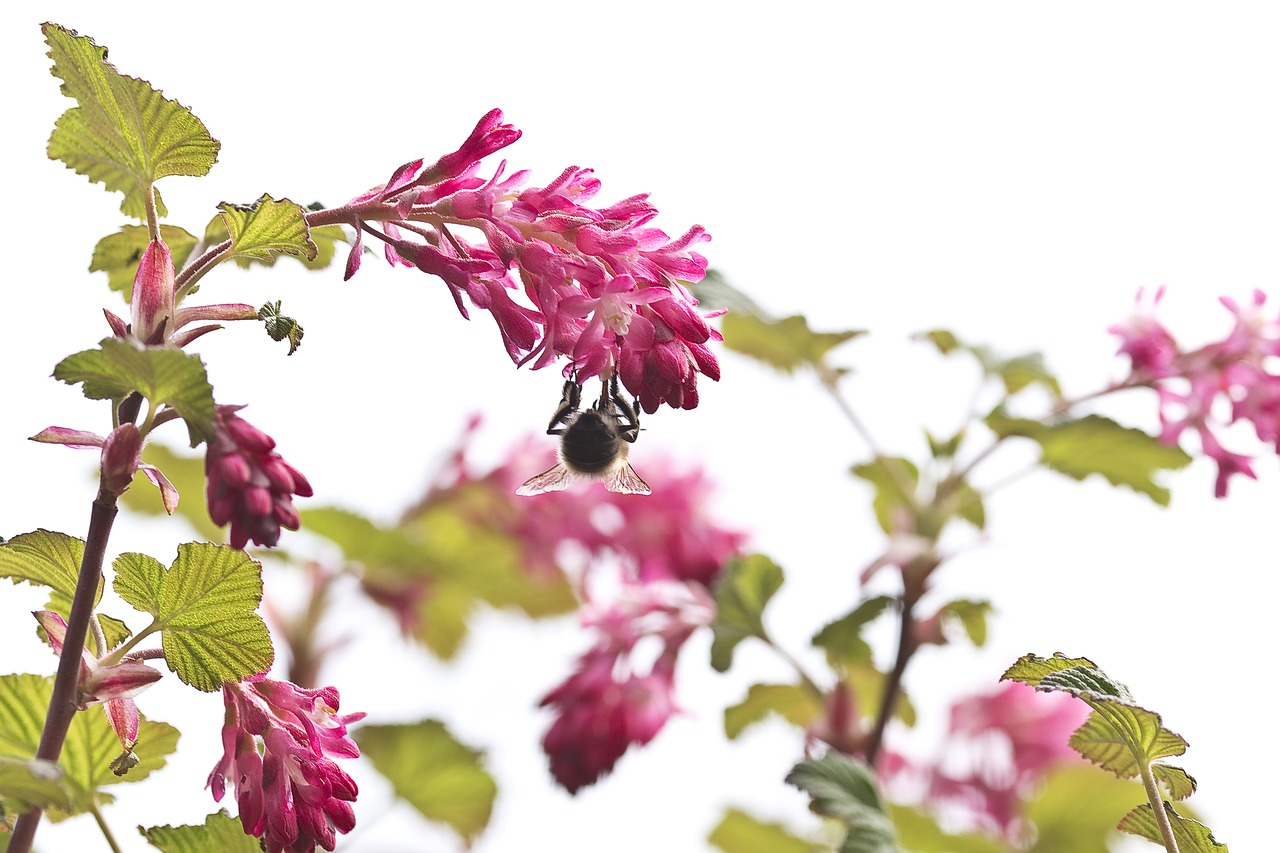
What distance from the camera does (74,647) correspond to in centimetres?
80

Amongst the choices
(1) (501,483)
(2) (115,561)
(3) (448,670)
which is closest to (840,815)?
(2) (115,561)

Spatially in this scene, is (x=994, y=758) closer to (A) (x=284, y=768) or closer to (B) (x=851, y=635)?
(B) (x=851, y=635)

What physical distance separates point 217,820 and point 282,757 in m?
0.14

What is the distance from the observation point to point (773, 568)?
171 cm

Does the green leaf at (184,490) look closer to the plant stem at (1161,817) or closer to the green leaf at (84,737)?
the green leaf at (84,737)

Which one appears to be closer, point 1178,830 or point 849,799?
point 1178,830

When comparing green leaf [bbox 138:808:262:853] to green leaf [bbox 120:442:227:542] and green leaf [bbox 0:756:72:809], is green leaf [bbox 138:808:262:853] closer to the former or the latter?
green leaf [bbox 0:756:72:809]

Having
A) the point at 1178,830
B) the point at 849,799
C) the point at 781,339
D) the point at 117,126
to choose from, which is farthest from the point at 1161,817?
the point at 781,339

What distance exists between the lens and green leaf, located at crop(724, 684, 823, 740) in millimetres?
1815

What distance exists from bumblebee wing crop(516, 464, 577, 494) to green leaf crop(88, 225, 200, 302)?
1.47 ft

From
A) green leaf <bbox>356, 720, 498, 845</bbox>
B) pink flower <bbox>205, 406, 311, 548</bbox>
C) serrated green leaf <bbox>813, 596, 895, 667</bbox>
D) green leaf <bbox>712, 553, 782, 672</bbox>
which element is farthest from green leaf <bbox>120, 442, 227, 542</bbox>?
pink flower <bbox>205, 406, 311, 548</bbox>

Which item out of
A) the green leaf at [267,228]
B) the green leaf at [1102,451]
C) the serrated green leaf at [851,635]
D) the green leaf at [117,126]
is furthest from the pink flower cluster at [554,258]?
the green leaf at [1102,451]

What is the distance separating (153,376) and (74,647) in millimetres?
184

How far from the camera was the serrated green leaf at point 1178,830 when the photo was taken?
0.93 m
